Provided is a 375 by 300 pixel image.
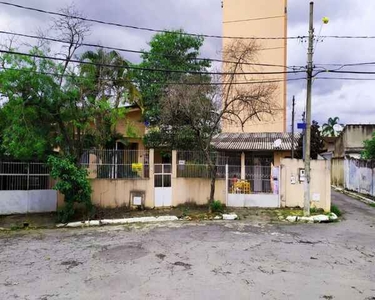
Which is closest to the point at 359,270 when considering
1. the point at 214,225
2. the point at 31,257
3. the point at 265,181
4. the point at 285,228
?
the point at 285,228

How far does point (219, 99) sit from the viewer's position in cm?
1653

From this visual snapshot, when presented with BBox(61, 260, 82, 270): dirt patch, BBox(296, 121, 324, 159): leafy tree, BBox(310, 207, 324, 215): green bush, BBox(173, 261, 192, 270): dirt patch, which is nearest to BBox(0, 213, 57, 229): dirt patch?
BBox(61, 260, 82, 270): dirt patch

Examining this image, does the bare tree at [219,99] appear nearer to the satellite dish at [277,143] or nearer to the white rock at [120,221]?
the white rock at [120,221]

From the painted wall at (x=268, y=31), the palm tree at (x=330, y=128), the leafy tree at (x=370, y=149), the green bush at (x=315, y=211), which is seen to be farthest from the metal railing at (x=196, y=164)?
the palm tree at (x=330, y=128)

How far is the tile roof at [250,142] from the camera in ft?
76.8

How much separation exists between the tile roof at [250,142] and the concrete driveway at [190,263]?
34.0ft

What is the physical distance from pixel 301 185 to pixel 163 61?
456 inches

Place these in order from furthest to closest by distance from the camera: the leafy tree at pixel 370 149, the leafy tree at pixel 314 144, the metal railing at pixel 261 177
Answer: the leafy tree at pixel 370 149 < the leafy tree at pixel 314 144 < the metal railing at pixel 261 177

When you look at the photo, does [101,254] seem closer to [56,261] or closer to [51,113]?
[56,261]

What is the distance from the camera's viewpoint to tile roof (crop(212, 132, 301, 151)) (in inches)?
922

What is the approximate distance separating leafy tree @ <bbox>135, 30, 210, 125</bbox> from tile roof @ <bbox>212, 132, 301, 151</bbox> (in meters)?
5.06

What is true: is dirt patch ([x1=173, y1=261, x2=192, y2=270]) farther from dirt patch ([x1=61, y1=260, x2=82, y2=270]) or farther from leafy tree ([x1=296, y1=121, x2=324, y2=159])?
leafy tree ([x1=296, y1=121, x2=324, y2=159])

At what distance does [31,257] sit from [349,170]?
26523 mm

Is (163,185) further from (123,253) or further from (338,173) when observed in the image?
(338,173)
